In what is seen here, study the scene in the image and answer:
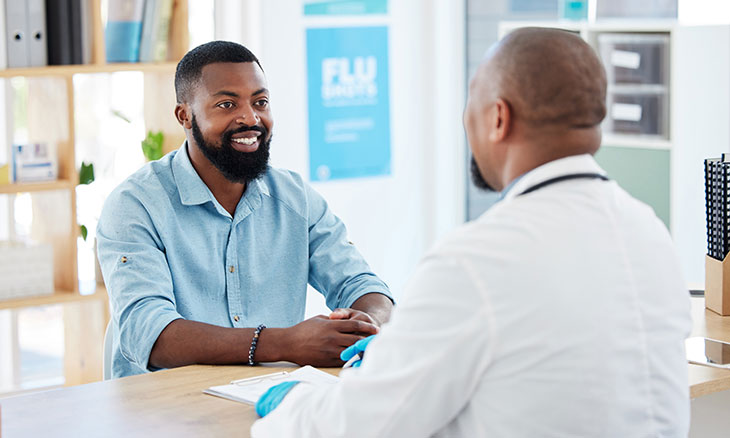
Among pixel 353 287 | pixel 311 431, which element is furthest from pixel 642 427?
pixel 353 287

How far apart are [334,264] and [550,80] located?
121 cm

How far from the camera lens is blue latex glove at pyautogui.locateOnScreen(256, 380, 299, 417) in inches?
62.9

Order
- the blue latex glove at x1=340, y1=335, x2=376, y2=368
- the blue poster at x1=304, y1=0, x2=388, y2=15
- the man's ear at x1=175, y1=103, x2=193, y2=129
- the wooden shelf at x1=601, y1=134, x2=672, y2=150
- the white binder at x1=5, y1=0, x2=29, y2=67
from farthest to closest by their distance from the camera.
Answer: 1. the blue poster at x1=304, y1=0, x2=388, y2=15
2. the wooden shelf at x1=601, y1=134, x2=672, y2=150
3. the white binder at x1=5, y1=0, x2=29, y2=67
4. the man's ear at x1=175, y1=103, x2=193, y2=129
5. the blue latex glove at x1=340, y1=335, x2=376, y2=368

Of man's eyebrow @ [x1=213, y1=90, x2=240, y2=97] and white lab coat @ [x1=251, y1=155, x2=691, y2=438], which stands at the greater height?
man's eyebrow @ [x1=213, y1=90, x2=240, y2=97]

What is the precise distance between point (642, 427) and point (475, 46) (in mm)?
3917

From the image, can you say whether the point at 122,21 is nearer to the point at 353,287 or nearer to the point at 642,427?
the point at 353,287

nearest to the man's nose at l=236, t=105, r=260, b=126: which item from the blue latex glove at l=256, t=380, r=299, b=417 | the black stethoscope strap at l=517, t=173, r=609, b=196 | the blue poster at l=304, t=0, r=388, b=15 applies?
the blue latex glove at l=256, t=380, r=299, b=417

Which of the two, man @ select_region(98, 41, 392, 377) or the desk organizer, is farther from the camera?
the desk organizer

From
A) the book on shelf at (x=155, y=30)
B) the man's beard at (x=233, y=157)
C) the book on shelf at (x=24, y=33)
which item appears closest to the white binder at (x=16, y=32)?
the book on shelf at (x=24, y=33)

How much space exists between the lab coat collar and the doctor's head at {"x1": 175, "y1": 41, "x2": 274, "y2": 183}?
116 cm

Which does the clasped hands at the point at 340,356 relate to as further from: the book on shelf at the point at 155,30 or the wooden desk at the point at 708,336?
the book on shelf at the point at 155,30

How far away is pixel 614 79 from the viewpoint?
4016 mm

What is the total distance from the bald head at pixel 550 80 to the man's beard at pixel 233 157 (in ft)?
3.71

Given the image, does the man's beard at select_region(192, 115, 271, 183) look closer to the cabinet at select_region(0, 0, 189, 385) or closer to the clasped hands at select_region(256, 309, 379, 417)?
the clasped hands at select_region(256, 309, 379, 417)
